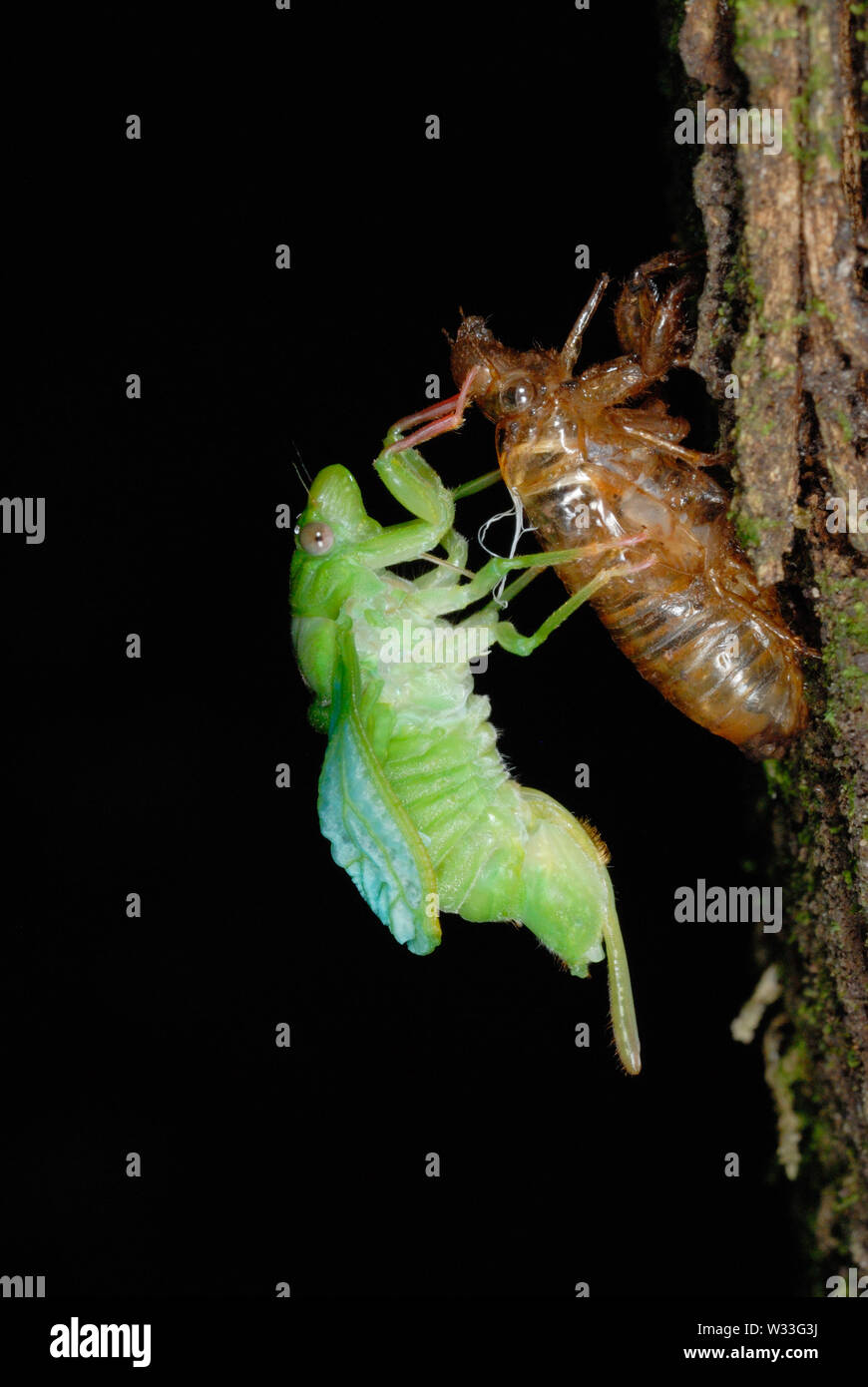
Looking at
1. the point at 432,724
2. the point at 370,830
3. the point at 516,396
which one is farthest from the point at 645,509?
the point at 370,830

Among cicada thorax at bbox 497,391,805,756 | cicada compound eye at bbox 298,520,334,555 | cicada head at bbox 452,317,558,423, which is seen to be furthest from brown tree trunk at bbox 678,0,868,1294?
cicada compound eye at bbox 298,520,334,555

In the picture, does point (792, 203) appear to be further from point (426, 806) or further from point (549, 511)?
point (426, 806)

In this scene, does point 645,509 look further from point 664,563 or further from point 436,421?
point 436,421

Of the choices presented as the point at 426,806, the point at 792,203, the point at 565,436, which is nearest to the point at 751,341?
the point at 792,203

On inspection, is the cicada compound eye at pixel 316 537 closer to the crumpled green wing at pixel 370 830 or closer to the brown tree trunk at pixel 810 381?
the crumpled green wing at pixel 370 830

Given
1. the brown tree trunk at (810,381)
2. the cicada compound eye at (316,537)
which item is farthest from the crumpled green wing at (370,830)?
the brown tree trunk at (810,381)

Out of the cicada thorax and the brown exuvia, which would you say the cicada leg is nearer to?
the brown exuvia
